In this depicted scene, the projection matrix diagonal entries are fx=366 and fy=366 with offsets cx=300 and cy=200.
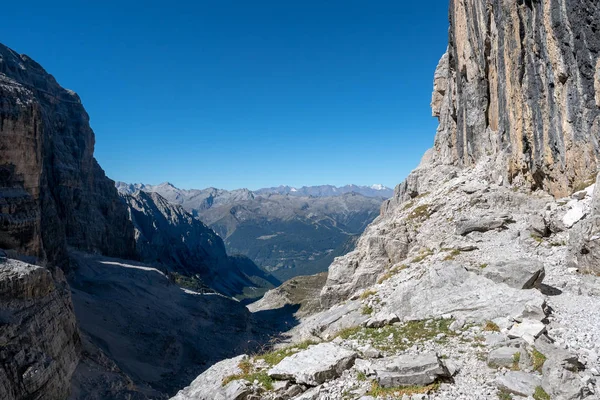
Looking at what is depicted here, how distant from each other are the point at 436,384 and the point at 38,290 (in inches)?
1521

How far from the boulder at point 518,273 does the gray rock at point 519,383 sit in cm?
843

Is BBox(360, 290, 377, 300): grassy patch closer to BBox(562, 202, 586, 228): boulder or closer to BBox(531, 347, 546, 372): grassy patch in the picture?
BBox(562, 202, 586, 228): boulder

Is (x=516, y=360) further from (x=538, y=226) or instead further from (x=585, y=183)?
(x=585, y=183)

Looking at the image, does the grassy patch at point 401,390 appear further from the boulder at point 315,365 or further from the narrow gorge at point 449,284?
the boulder at point 315,365

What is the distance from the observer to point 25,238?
54.9m

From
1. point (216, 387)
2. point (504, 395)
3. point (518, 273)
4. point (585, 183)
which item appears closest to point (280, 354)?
point (216, 387)

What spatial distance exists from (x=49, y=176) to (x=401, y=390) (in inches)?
5059

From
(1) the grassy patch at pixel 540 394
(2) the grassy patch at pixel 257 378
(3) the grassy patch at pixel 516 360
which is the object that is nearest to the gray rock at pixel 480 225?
(3) the grassy patch at pixel 516 360

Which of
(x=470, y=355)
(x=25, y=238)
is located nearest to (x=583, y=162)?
(x=470, y=355)

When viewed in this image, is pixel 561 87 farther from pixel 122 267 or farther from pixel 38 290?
pixel 122 267

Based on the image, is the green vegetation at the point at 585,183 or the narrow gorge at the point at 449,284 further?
the green vegetation at the point at 585,183

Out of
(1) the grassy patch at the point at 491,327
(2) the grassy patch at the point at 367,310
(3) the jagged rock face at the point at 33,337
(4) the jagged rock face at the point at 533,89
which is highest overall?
(4) the jagged rock face at the point at 533,89

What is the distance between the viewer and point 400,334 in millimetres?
16828

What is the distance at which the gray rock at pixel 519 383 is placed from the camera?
1050 cm
